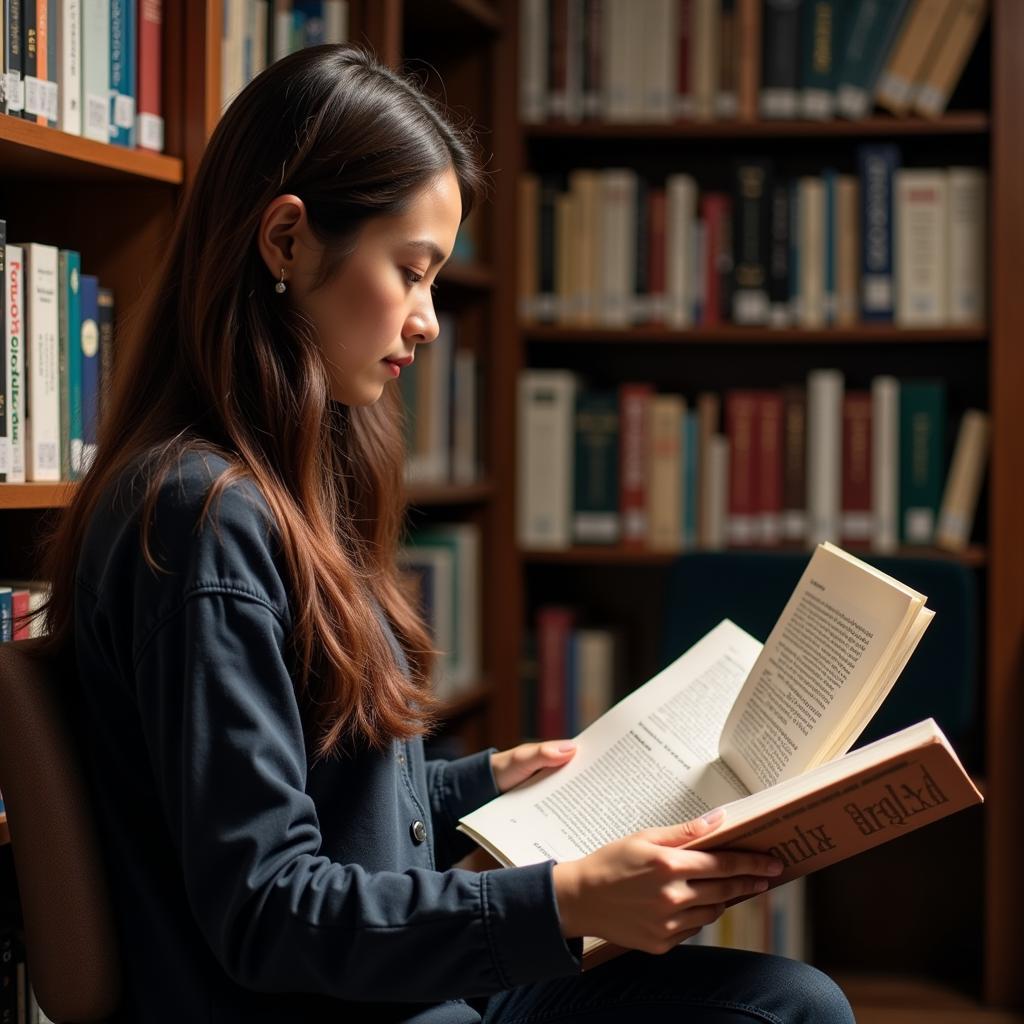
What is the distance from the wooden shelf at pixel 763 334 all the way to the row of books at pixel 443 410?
0.16 m

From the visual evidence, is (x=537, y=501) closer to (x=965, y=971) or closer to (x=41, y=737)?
(x=965, y=971)

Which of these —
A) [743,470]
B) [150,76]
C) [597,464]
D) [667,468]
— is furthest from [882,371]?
[150,76]

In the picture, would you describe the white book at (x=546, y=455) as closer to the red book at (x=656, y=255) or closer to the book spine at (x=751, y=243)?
the red book at (x=656, y=255)

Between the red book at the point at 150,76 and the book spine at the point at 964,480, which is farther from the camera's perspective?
the book spine at the point at 964,480

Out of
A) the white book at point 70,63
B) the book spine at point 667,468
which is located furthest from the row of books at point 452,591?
the white book at point 70,63

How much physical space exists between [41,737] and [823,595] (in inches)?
23.9

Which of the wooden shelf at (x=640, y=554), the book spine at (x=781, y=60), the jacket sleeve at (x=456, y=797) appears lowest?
the jacket sleeve at (x=456, y=797)

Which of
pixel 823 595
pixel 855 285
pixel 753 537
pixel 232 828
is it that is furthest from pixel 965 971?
pixel 232 828

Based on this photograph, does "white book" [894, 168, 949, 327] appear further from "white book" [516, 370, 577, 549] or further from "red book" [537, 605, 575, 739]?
"red book" [537, 605, 575, 739]

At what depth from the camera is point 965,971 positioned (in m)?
2.48

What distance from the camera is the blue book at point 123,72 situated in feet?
4.45

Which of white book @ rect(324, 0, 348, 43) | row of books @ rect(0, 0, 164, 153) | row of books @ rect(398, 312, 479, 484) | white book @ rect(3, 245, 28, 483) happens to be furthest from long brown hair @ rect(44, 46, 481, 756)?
row of books @ rect(398, 312, 479, 484)

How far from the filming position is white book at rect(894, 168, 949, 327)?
7.45ft

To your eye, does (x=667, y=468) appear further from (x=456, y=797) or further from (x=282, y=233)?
(x=282, y=233)
